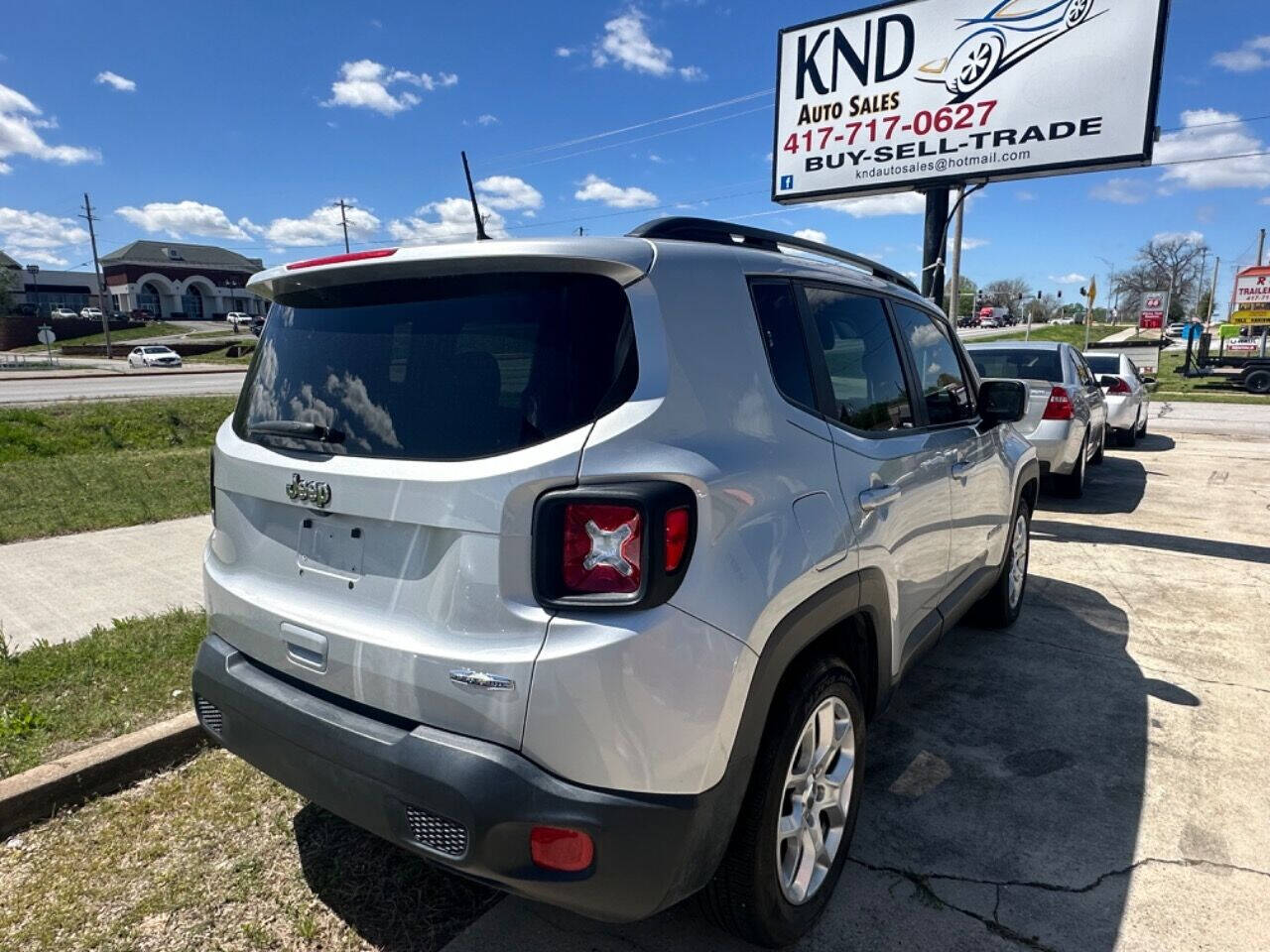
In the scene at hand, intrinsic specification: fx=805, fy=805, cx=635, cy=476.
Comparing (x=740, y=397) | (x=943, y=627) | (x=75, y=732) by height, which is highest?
(x=740, y=397)

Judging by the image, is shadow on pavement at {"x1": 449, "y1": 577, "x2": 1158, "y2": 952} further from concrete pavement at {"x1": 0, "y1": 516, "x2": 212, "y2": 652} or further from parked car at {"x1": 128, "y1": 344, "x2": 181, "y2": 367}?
parked car at {"x1": 128, "y1": 344, "x2": 181, "y2": 367}

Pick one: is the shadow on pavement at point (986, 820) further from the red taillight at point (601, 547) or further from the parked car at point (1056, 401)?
the parked car at point (1056, 401)

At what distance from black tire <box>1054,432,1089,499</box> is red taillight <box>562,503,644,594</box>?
336 inches

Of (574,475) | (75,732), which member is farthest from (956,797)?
(75,732)

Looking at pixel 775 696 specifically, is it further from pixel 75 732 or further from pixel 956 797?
pixel 75 732

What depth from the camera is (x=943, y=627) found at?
11.6 ft

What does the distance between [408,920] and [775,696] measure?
4.32ft

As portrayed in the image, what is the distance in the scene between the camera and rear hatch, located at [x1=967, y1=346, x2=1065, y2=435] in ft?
26.4

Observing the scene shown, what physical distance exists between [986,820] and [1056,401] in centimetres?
618

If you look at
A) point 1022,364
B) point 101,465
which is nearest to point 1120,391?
point 1022,364

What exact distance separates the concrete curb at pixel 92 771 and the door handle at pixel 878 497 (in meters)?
2.73

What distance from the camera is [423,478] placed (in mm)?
1866

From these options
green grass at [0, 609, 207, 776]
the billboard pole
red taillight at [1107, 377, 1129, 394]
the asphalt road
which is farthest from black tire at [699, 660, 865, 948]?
the asphalt road

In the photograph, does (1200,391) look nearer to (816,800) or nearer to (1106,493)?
(1106,493)
